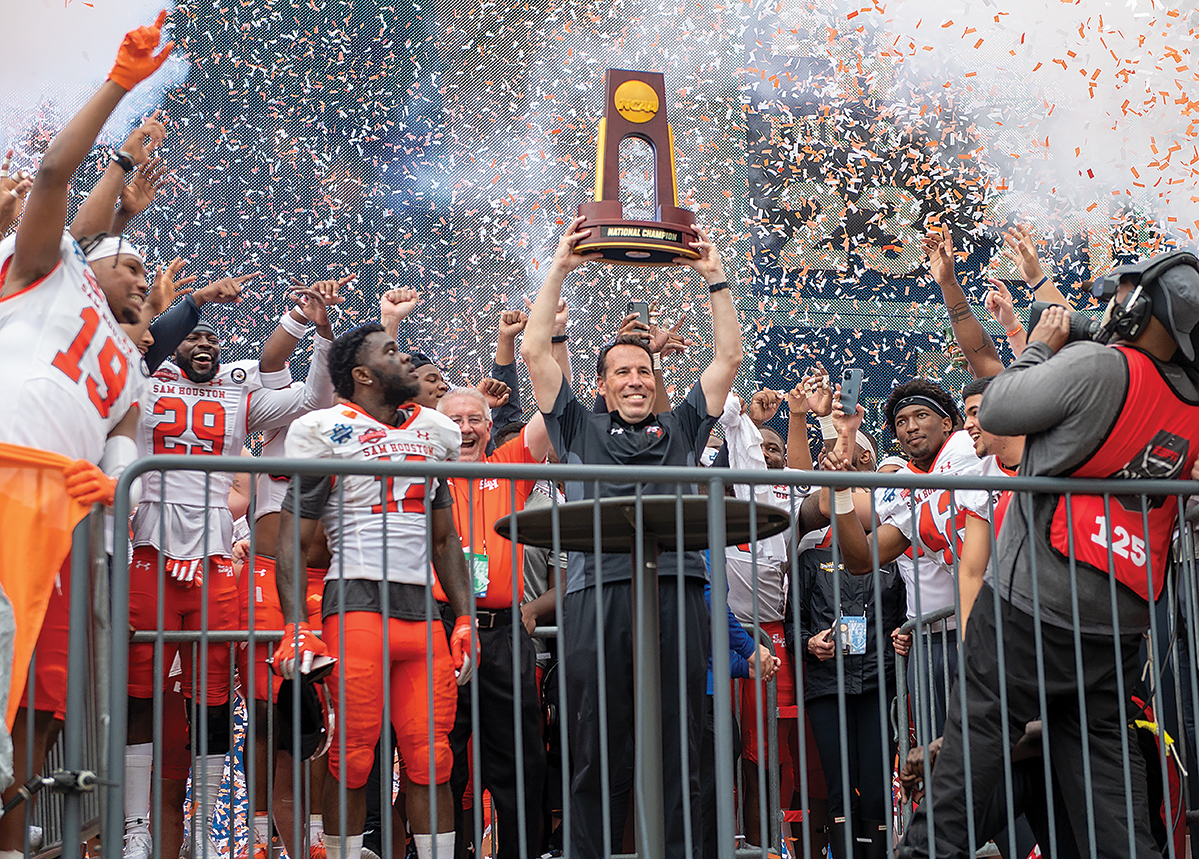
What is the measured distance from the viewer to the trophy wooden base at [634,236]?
441cm

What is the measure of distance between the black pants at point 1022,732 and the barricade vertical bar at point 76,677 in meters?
1.99

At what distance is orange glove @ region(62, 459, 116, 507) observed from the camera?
277 centimetres

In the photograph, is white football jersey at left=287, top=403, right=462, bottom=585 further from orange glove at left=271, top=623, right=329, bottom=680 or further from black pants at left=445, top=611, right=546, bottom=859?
black pants at left=445, top=611, right=546, bottom=859

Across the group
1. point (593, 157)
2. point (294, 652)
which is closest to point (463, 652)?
point (294, 652)

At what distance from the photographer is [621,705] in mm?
3539

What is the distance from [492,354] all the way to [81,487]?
4.27 meters

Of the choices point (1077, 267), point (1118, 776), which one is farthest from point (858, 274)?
point (1118, 776)

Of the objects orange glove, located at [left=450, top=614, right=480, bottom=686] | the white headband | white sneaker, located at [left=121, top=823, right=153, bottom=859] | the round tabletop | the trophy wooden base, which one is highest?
the trophy wooden base

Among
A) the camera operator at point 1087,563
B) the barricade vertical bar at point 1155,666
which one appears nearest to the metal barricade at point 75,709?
the camera operator at point 1087,563

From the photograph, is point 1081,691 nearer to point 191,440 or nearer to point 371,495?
point 371,495

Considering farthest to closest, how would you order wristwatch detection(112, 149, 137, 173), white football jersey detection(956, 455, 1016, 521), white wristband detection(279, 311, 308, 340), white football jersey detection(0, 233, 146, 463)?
white wristband detection(279, 311, 308, 340)
wristwatch detection(112, 149, 137, 173)
white football jersey detection(956, 455, 1016, 521)
white football jersey detection(0, 233, 146, 463)

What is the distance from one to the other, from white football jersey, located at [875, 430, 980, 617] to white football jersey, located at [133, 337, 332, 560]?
2399mm

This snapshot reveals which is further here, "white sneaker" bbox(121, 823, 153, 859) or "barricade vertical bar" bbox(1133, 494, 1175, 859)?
"white sneaker" bbox(121, 823, 153, 859)

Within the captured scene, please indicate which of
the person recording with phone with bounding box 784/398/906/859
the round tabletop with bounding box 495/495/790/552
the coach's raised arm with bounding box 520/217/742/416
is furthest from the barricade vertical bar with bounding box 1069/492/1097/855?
the coach's raised arm with bounding box 520/217/742/416
